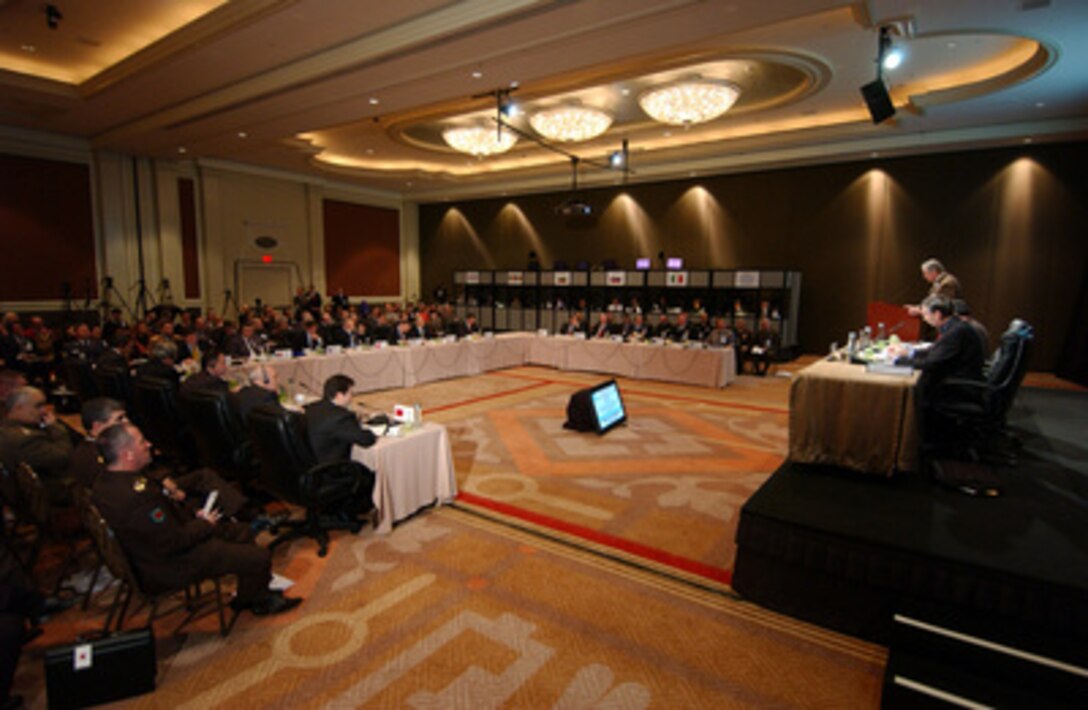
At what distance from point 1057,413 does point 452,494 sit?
22.9 ft

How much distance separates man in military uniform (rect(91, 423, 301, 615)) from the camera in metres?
2.44

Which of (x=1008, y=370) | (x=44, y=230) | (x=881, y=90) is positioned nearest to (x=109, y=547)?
(x=1008, y=370)

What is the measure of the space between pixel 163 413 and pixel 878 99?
7697mm

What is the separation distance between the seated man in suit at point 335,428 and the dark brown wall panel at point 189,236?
35.6ft

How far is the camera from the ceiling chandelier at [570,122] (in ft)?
29.3

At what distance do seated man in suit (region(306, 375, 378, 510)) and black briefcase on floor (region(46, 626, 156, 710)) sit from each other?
136cm

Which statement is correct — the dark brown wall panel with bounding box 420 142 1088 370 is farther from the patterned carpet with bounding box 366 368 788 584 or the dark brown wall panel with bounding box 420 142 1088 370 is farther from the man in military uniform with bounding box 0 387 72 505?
the man in military uniform with bounding box 0 387 72 505

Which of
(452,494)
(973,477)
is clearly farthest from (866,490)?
(452,494)

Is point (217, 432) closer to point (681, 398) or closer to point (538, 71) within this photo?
point (538, 71)

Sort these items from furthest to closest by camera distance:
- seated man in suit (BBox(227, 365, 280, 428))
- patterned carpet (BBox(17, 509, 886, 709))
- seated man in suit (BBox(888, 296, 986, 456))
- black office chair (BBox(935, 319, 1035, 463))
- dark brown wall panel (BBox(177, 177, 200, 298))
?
dark brown wall panel (BBox(177, 177, 200, 298)), seated man in suit (BBox(888, 296, 986, 456)), black office chair (BBox(935, 319, 1035, 463)), seated man in suit (BBox(227, 365, 280, 428)), patterned carpet (BBox(17, 509, 886, 709))

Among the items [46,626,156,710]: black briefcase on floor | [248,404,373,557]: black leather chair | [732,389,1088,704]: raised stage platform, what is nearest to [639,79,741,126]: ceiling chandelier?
[732,389,1088,704]: raised stage platform

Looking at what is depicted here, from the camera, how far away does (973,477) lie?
3.76 m

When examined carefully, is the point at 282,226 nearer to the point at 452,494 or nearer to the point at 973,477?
the point at 452,494

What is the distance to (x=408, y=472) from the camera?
406 cm
